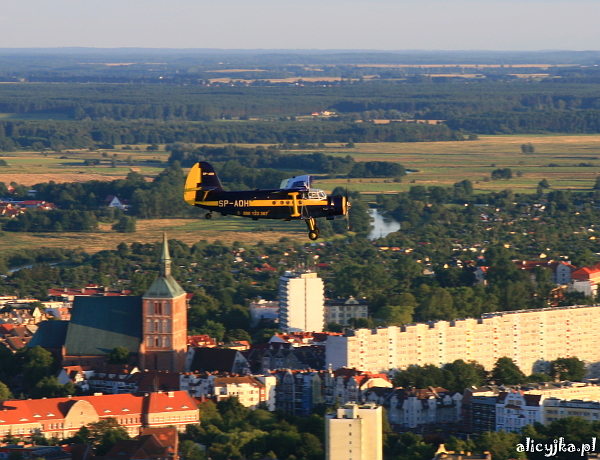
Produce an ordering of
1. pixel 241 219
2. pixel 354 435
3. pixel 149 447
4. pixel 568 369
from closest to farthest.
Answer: pixel 149 447
pixel 354 435
pixel 568 369
pixel 241 219

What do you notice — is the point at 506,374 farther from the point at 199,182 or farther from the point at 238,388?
the point at 199,182

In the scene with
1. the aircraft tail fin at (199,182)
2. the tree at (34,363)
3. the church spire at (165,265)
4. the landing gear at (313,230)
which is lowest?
the tree at (34,363)

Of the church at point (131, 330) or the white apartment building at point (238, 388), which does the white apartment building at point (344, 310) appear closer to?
the church at point (131, 330)

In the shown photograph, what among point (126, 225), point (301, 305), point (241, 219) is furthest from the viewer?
point (241, 219)

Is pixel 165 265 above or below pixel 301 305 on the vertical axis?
above

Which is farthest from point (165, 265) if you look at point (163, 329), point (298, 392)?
point (298, 392)

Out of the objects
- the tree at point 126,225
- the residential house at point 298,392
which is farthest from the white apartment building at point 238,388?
the tree at point 126,225

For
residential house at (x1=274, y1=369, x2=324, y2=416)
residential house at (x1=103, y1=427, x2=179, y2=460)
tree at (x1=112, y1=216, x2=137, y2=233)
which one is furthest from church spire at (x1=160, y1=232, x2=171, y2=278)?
tree at (x1=112, y1=216, x2=137, y2=233)

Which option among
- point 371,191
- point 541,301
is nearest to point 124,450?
point 541,301
